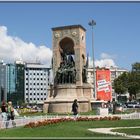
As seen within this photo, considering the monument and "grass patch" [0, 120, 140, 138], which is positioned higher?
the monument

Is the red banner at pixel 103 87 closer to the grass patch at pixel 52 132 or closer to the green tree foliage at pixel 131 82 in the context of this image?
the grass patch at pixel 52 132

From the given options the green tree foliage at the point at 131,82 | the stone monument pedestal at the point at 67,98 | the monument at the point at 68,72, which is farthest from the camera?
the green tree foliage at the point at 131,82

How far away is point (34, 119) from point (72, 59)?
25.6 metres

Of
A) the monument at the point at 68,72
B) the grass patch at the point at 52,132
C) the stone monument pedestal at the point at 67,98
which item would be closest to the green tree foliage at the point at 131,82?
the monument at the point at 68,72

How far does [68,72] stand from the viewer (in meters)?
52.7

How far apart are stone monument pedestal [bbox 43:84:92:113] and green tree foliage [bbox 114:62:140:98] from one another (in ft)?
195

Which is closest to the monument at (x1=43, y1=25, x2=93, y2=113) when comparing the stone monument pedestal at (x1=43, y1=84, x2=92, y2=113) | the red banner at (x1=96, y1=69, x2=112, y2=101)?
the stone monument pedestal at (x1=43, y1=84, x2=92, y2=113)

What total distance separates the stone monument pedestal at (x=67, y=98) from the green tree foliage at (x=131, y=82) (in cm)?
5930

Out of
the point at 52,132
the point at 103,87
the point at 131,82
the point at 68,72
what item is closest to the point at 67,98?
the point at 68,72

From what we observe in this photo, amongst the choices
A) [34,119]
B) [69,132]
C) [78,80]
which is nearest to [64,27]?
[78,80]

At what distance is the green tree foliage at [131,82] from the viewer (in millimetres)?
111438

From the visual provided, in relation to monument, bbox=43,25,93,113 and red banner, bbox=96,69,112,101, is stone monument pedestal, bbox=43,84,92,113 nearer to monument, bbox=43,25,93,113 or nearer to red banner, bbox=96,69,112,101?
monument, bbox=43,25,93,113

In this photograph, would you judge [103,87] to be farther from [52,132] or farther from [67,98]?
[52,132]

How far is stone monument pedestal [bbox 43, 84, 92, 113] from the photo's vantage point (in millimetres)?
50325
